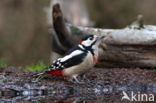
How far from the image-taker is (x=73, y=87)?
9477 millimetres

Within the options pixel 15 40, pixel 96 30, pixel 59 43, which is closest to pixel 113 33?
pixel 96 30

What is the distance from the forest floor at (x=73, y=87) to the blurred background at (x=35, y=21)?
1264cm

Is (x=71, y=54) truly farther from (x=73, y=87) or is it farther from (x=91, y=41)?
(x=73, y=87)

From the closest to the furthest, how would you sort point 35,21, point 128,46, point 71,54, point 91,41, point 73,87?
point 73,87, point 71,54, point 91,41, point 128,46, point 35,21

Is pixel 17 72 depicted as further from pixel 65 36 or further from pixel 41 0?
pixel 41 0

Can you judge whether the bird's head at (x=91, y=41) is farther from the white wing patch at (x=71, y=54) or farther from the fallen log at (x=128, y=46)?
the fallen log at (x=128, y=46)

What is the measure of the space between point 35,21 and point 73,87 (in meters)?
15.1

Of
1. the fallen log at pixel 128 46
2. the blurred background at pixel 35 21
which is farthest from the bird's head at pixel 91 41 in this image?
the blurred background at pixel 35 21

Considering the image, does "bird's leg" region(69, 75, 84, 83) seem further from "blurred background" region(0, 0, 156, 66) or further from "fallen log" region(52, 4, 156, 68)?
"blurred background" region(0, 0, 156, 66)

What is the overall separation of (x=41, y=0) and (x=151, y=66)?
13861mm

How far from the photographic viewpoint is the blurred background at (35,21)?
23219 mm

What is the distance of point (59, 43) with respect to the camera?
40.2ft

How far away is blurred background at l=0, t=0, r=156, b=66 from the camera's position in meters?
23.2

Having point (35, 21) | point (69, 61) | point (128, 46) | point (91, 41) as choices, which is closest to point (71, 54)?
point (69, 61)
